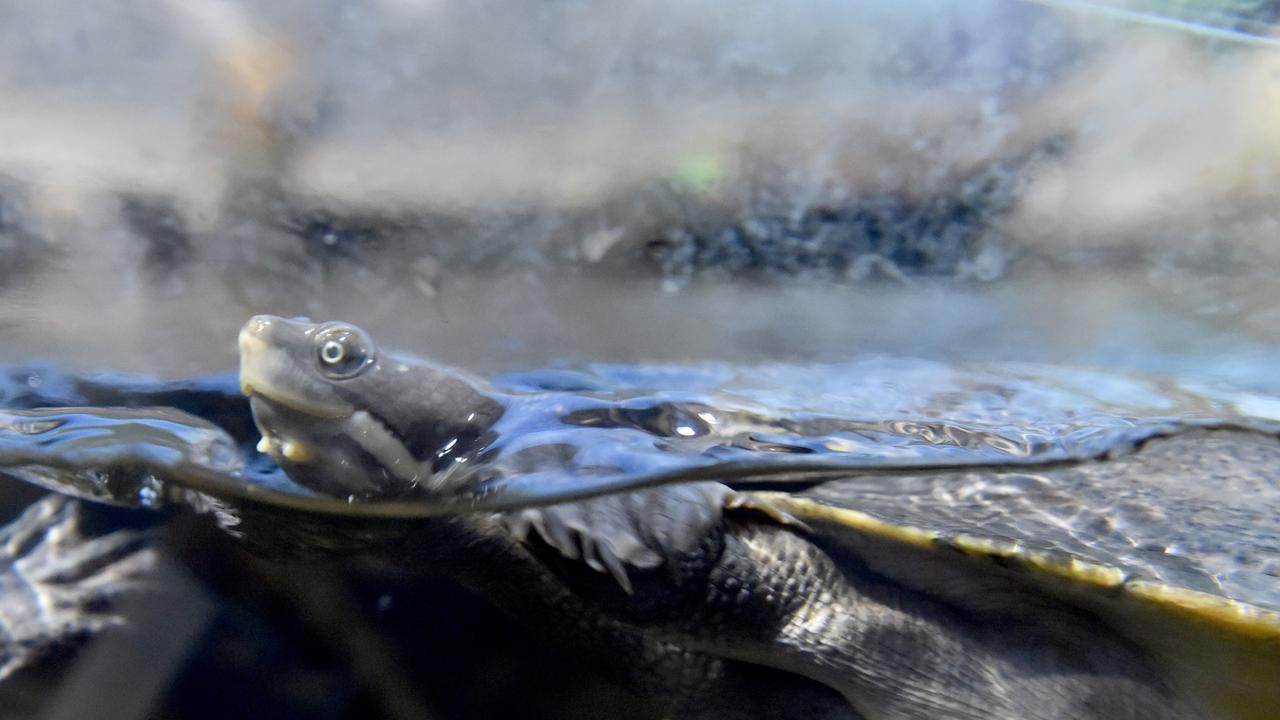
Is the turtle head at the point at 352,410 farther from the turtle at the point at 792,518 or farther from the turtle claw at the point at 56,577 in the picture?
the turtle claw at the point at 56,577

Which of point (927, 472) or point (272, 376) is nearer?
point (272, 376)

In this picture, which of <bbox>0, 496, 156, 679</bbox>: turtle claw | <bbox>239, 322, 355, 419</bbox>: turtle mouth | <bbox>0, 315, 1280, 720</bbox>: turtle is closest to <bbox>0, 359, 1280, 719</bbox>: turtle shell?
<bbox>0, 315, 1280, 720</bbox>: turtle

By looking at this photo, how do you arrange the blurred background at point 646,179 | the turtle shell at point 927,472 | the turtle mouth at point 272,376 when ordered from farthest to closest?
the blurred background at point 646,179 < the turtle shell at point 927,472 < the turtle mouth at point 272,376

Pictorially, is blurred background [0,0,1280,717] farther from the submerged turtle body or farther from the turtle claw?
the submerged turtle body

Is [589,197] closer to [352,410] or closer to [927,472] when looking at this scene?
[352,410]

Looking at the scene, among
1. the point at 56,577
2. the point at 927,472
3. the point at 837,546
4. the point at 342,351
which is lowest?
the point at 56,577

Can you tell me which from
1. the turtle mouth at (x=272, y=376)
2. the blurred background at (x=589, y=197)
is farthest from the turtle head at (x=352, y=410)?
the blurred background at (x=589, y=197)

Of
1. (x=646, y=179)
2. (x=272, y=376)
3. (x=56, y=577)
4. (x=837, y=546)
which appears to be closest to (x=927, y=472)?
(x=837, y=546)
